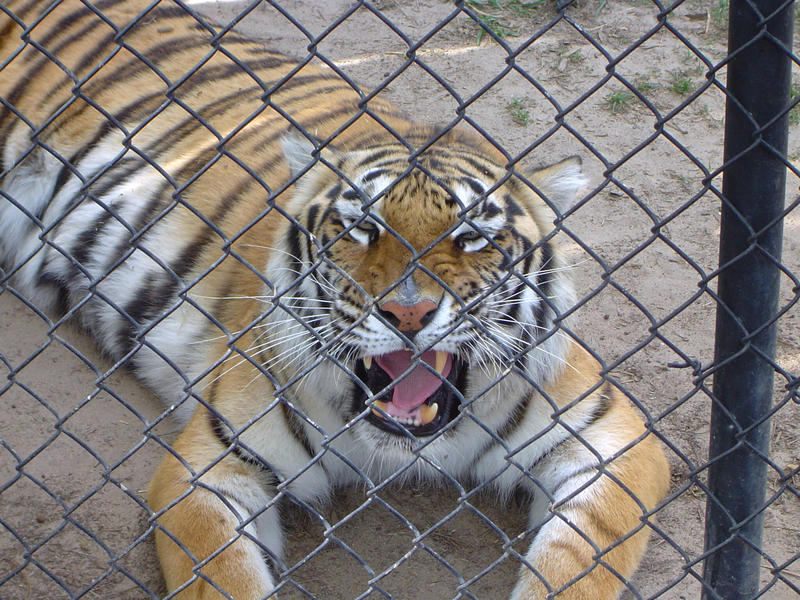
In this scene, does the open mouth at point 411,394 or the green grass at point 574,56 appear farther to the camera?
the green grass at point 574,56

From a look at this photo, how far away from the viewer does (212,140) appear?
327cm

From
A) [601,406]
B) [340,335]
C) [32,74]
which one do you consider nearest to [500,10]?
[32,74]

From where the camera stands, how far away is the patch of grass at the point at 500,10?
476 cm

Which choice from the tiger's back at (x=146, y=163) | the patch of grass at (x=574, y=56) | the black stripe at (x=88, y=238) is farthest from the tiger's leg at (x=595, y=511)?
the patch of grass at (x=574, y=56)

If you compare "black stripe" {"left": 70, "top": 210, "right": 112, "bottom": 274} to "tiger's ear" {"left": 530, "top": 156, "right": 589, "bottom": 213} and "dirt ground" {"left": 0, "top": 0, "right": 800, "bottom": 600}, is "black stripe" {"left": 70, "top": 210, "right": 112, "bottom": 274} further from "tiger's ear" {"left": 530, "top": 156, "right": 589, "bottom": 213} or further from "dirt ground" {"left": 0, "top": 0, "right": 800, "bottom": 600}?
"tiger's ear" {"left": 530, "top": 156, "right": 589, "bottom": 213}

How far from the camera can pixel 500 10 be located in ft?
16.0

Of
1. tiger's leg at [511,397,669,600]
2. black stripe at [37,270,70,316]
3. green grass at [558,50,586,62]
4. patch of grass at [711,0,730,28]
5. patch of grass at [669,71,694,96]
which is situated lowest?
black stripe at [37,270,70,316]

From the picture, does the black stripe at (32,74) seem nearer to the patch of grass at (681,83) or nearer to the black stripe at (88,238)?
the black stripe at (88,238)

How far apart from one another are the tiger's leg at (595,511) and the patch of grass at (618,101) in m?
2.08

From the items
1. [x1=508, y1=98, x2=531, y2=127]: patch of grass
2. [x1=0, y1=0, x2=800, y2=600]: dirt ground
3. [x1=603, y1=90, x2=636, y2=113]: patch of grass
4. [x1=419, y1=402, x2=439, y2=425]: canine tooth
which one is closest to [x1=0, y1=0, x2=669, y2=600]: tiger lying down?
[x1=419, y1=402, x2=439, y2=425]: canine tooth

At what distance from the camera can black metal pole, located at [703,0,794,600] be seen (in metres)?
1.52

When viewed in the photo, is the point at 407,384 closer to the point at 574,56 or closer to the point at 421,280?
the point at 421,280

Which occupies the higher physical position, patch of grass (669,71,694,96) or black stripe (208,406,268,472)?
patch of grass (669,71,694,96)

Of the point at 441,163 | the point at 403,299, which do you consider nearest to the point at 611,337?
the point at 441,163
